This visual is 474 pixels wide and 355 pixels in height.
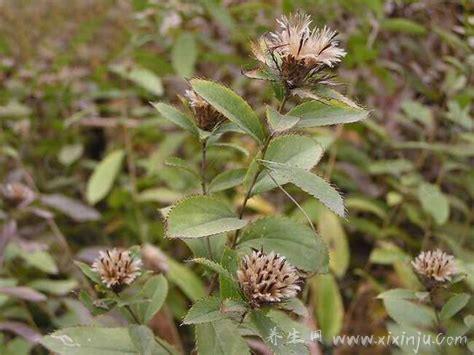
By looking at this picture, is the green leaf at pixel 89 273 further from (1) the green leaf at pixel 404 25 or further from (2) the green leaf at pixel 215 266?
(1) the green leaf at pixel 404 25

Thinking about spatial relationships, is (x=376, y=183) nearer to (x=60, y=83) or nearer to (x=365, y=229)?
(x=365, y=229)

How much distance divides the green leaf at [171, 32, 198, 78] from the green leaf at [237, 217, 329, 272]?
871 mm

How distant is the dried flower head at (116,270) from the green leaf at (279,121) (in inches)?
9.1

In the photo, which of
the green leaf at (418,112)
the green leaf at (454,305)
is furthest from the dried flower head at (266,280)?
the green leaf at (418,112)

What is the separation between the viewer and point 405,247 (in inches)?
58.6

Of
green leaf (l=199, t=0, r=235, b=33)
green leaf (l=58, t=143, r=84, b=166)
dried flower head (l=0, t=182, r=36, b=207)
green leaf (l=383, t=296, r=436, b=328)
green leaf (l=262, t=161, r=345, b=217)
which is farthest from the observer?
green leaf (l=58, t=143, r=84, b=166)

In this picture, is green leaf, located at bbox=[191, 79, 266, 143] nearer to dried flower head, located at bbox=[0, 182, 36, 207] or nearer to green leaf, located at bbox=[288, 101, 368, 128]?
green leaf, located at bbox=[288, 101, 368, 128]

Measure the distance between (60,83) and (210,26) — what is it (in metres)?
0.47

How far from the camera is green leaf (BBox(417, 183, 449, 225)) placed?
127 cm

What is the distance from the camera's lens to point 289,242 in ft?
2.24

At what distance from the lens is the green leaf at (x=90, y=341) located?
0.68m

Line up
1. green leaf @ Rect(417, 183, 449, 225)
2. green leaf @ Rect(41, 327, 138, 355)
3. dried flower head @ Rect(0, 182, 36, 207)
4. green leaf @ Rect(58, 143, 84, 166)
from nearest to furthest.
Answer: green leaf @ Rect(41, 327, 138, 355) < dried flower head @ Rect(0, 182, 36, 207) < green leaf @ Rect(417, 183, 449, 225) < green leaf @ Rect(58, 143, 84, 166)

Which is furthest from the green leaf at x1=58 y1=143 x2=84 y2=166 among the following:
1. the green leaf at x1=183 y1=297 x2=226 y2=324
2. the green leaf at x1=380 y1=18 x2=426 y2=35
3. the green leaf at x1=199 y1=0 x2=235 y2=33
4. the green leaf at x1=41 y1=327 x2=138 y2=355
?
the green leaf at x1=183 y1=297 x2=226 y2=324

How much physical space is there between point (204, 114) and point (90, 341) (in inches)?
11.1
